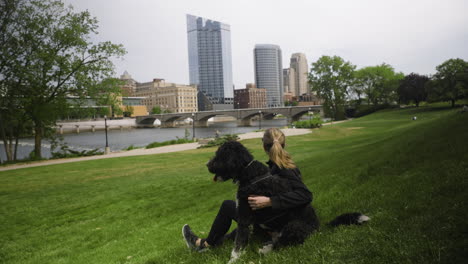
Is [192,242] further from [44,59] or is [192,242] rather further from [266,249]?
[44,59]

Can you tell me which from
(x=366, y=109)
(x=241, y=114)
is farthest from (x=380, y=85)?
(x=241, y=114)

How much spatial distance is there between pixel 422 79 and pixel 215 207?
6815 cm

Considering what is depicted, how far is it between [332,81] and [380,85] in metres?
17.7

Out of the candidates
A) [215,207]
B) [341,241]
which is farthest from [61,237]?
[341,241]

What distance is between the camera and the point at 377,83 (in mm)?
78188

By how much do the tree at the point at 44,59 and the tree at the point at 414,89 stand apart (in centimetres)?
5877

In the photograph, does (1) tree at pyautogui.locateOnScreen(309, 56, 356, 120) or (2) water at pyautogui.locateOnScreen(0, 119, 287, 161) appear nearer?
(2) water at pyautogui.locateOnScreen(0, 119, 287, 161)

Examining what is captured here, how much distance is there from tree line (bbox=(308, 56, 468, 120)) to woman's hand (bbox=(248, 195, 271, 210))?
5257 cm

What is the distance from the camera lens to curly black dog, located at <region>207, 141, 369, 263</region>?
10.5 feet

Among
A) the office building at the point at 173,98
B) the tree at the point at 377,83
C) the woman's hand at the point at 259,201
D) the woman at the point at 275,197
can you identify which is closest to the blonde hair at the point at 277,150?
the woman at the point at 275,197

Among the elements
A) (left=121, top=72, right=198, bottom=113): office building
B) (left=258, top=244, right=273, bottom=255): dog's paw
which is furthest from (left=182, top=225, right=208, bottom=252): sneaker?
(left=121, top=72, right=198, bottom=113): office building

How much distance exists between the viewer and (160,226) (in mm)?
6754

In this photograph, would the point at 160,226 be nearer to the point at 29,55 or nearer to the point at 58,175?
the point at 58,175

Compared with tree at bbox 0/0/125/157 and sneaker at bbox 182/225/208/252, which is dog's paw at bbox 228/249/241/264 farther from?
tree at bbox 0/0/125/157
